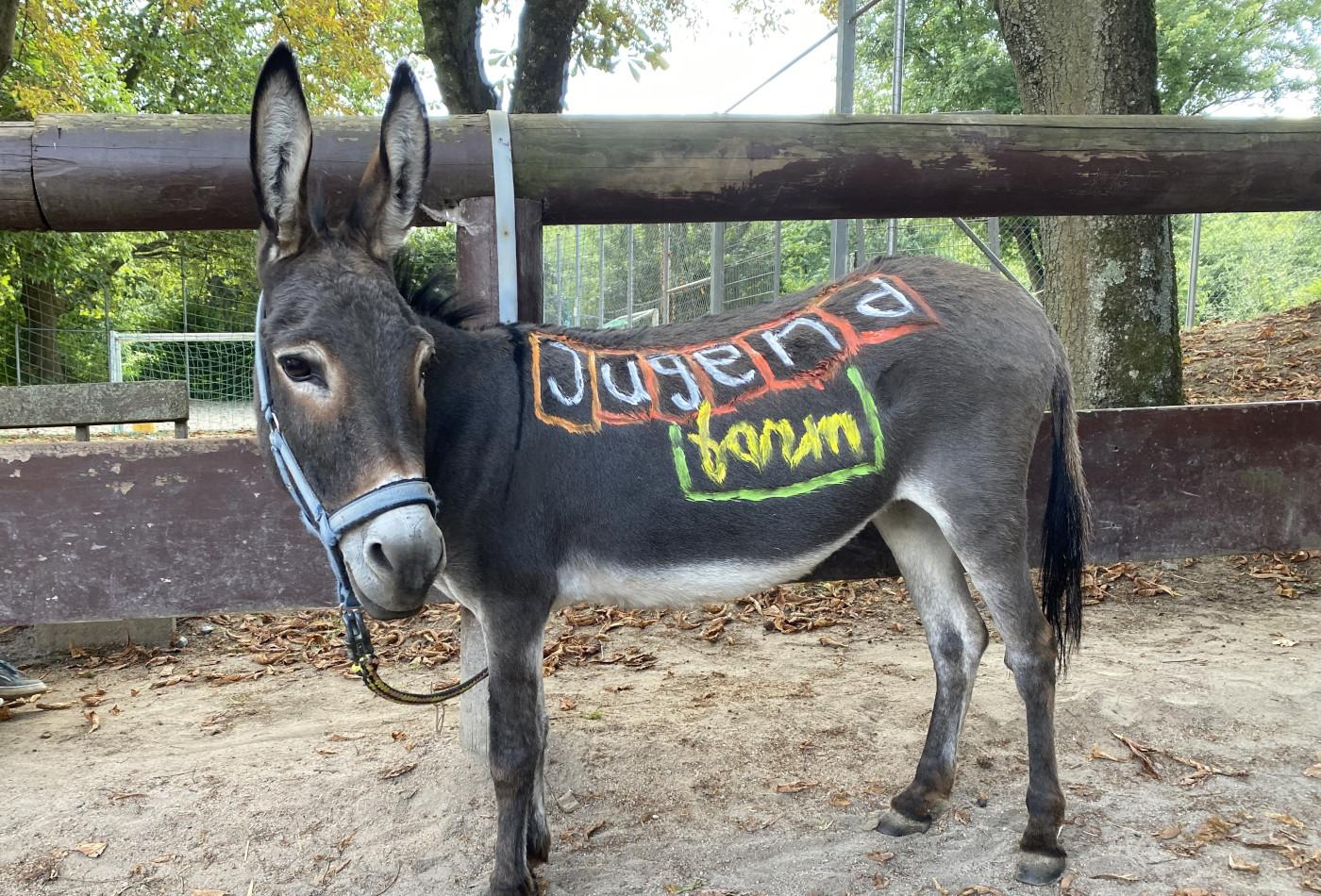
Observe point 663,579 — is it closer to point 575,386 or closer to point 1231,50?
point 575,386

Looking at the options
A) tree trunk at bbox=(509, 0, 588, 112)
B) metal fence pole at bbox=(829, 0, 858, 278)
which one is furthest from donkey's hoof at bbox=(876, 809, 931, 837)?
tree trunk at bbox=(509, 0, 588, 112)

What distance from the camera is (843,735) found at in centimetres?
351

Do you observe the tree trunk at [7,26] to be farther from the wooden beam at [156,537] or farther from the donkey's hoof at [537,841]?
the donkey's hoof at [537,841]

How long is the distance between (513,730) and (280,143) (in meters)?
1.67

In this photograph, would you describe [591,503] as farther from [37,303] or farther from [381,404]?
[37,303]

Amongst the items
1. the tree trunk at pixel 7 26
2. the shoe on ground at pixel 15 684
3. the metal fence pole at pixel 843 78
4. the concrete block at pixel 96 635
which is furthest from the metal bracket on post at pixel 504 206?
the tree trunk at pixel 7 26

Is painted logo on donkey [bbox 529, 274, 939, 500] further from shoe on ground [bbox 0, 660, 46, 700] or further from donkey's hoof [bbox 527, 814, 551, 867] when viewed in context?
shoe on ground [bbox 0, 660, 46, 700]

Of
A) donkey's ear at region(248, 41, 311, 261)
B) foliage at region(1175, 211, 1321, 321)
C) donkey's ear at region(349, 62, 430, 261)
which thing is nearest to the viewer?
donkey's ear at region(248, 41, 311, 261)

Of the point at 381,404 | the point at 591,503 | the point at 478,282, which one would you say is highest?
the point at 478,282

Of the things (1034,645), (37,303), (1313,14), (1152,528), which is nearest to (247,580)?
(1034,645)

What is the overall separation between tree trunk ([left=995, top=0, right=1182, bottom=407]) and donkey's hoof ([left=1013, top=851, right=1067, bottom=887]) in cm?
342

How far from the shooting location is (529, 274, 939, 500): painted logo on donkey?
2.49 meters

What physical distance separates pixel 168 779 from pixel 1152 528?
4.12m

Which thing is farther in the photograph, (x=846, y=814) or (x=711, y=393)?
(x=846, y=814)
